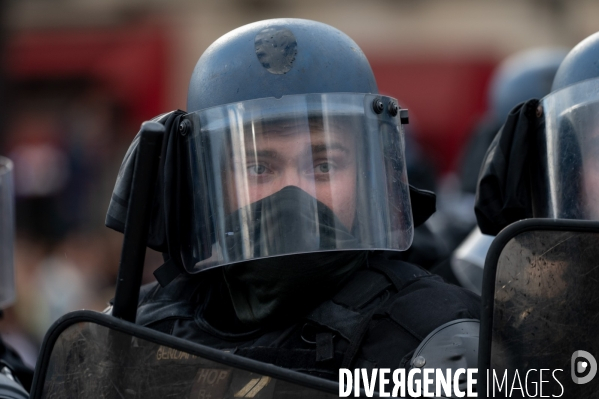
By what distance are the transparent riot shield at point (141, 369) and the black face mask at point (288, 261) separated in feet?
1.53

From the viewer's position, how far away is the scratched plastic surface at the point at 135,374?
60.1 inches

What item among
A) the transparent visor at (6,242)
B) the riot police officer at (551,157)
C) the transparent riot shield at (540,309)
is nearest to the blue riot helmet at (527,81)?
the riot police officer at (551,157)

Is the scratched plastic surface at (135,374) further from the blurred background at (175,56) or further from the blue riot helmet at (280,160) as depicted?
the blurred background at (175,56)

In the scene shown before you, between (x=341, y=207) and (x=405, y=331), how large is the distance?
0.97 feet

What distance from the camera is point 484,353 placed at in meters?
1.57

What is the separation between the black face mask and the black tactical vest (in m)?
0.04

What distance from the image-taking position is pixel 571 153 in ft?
6.84

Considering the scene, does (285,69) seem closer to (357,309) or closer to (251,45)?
(251,45)

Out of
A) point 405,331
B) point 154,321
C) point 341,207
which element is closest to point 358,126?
point 341,207

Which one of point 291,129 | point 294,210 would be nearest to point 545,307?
point 294,210

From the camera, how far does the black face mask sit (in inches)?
78.4

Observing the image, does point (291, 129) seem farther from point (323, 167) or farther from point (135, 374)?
point (135, 374)

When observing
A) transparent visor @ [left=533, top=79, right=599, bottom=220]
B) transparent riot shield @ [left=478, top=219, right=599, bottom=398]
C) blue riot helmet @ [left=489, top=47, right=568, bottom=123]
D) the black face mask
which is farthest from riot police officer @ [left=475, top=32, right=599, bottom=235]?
blue riot helmet @ [left=489, top=47, right=568, bottom=123]

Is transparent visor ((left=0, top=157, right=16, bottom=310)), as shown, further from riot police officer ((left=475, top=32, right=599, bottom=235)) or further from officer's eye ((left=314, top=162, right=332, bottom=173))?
riot police officer ((left=475, top=32, right=599, bottom=235))
